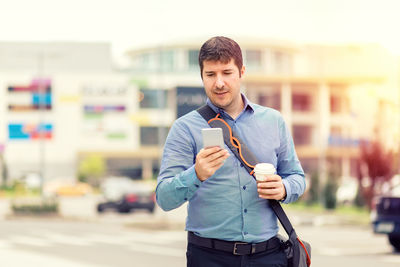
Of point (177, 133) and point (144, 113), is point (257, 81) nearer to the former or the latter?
point (144, 113)

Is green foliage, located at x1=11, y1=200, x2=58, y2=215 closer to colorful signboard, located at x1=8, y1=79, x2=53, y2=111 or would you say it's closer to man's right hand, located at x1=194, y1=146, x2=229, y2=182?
man's right hand, located at x1=194, y1=146, x2=229, y2=182

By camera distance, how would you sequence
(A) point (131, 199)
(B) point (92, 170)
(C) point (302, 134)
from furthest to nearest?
1. (C) point (302, 134)
2. (B) point (92, 170)
3. (A) point (131, 199)

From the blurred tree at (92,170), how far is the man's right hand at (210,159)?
68.3 metres

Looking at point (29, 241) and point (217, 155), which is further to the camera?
point (29, 241)

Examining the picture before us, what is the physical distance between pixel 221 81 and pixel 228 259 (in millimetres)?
806

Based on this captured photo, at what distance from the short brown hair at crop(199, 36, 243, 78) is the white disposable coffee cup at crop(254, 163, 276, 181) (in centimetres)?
51

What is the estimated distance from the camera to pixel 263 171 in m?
3.38

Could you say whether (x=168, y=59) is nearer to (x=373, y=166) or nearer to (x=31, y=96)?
(x=31, y=96)

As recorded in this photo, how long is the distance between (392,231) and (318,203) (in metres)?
22.3

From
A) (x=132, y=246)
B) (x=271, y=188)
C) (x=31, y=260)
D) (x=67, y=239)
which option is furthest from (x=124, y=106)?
(x=271, y=188)

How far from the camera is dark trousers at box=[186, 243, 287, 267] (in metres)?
3.61

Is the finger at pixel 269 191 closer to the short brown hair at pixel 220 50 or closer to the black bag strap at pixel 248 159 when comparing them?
the black bag strap at pixel 248 159

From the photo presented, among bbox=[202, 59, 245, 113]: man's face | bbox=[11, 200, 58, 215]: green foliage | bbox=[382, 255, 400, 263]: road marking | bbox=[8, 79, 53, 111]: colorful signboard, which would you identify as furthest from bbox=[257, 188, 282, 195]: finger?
bbox=[8, 79, 53, 111]: colorful signboard

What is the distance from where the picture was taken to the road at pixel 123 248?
13.1 meters
